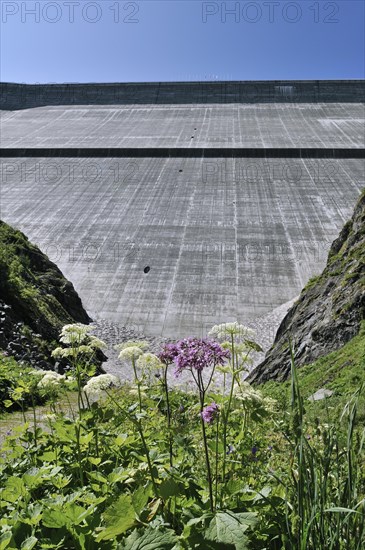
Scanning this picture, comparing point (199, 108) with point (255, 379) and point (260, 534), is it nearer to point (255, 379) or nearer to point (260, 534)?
point (255, 379)

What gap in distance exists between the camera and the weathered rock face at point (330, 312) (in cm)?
659

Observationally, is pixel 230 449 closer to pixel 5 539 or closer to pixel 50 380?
pixel 50 380

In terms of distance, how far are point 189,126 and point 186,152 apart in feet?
13.6

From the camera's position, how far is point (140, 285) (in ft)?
51.3

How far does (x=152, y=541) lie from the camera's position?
1.33m

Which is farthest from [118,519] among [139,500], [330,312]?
[330,312]

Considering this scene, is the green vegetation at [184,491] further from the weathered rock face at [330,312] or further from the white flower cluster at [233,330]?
the weathered rock face at [330,312]

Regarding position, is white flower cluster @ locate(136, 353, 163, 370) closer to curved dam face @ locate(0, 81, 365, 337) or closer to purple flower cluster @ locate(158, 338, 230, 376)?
purple flower cluster @ locate(158, 338, 230, 376)

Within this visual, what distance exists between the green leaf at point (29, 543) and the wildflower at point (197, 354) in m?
0.65

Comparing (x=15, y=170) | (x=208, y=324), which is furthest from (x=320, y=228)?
(x=15, y=170)

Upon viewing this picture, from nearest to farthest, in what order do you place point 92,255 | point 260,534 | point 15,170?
point 260,534
point 92,255
point 15,170

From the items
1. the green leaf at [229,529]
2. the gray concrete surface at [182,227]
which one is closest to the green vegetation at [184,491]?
the green leaf at [229,529]

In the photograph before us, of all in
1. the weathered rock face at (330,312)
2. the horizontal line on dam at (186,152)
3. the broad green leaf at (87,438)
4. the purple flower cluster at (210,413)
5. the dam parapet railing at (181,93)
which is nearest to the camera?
the purple flower cluster at (210,413)

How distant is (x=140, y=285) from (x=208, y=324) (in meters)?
2.80
